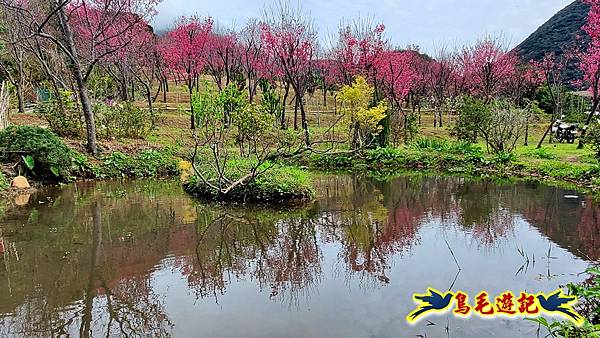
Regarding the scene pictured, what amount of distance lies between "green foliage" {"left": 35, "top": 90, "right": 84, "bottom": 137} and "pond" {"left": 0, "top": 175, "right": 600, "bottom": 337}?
451 centimetres

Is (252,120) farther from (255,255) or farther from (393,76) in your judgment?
(393,76)

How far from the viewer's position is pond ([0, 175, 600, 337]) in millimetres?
3807

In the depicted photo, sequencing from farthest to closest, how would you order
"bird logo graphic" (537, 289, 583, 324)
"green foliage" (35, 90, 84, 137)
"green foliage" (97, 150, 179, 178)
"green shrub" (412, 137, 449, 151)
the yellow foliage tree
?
"green shrub" (412, 137, 449, 151) → the yellow foliage tree → "green foliage" (35, 90, 84, 137) → "green foliage" (97, 150, 179, 178) → "bird logo graphic" (537, 289, 583, 324)

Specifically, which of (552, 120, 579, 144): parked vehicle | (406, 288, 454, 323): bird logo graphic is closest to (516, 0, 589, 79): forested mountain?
(552, 120, 579, 144): parked vehicle

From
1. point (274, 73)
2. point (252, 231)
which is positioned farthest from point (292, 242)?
point (274, 73)

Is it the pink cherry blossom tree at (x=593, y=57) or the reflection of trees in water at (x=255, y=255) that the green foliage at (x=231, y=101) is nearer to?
the reflection of trees in water at (x=255, y=255)

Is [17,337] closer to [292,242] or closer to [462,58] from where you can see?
[292,242]

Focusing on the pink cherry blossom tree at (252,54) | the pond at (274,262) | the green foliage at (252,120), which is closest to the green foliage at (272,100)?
the pink cherry blossom tree at (252,54)

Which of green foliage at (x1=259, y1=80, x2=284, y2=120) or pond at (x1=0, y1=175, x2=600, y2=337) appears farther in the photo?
Answer: green foliage at (x1=259, y1=80, x2=284, y2=120)

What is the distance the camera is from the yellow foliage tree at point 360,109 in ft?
46.1

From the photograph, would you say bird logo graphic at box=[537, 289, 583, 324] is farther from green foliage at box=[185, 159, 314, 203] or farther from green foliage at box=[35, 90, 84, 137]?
green foliage at box=[35, 90, 84, 137]

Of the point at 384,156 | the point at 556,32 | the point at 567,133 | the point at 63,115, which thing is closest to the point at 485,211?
the point at 384,156

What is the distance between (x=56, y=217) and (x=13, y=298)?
343cm

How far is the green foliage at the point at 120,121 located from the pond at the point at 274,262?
4.85 meters
